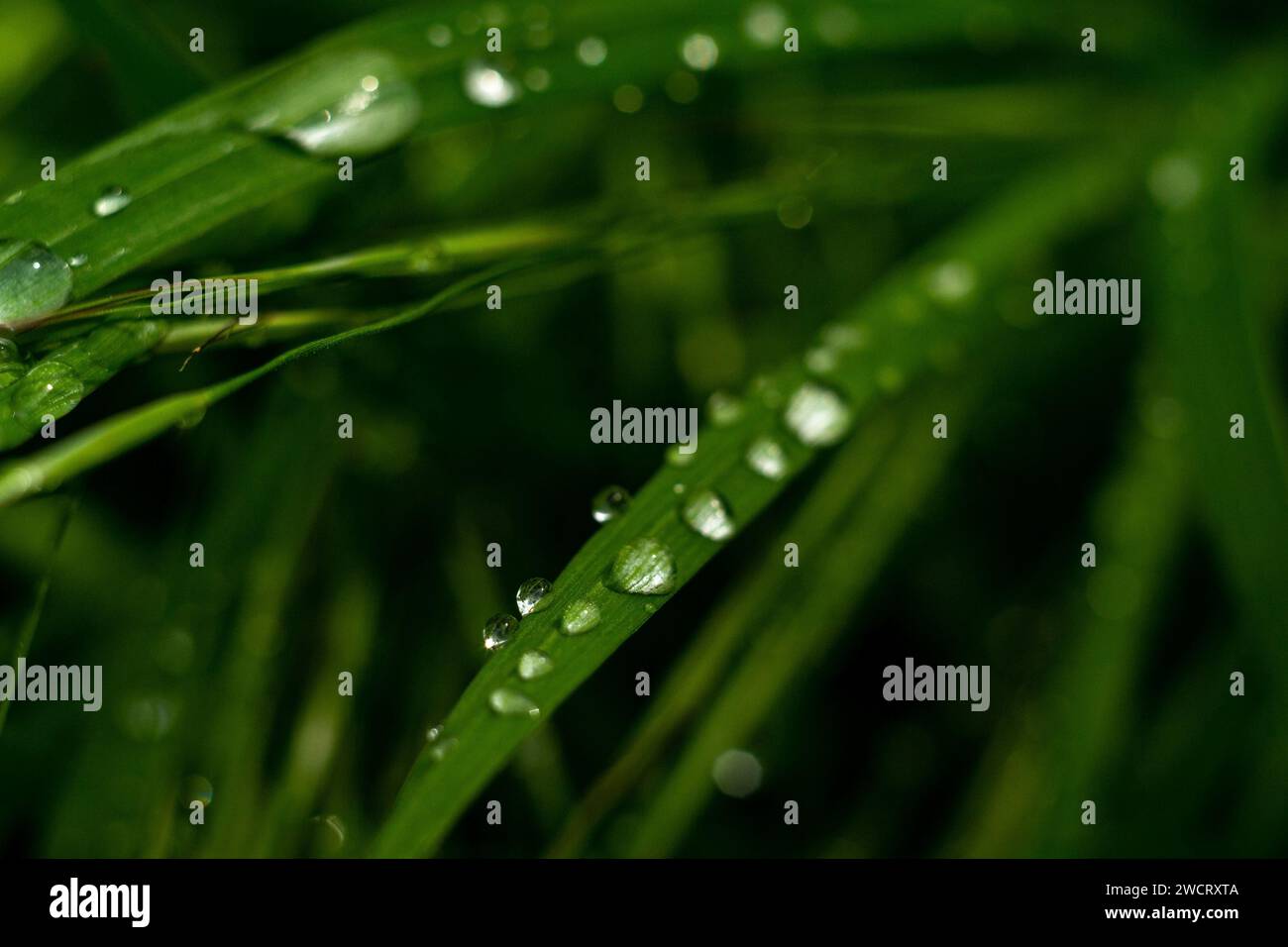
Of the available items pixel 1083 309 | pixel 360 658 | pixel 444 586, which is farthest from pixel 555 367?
pixel 1083 309

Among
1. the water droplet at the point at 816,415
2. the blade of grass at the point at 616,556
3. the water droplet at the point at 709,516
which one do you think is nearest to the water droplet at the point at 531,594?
the blade of grass at the point at 616,556

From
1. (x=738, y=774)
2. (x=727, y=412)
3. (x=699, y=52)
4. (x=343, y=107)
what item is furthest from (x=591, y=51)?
(x=738, y=774)

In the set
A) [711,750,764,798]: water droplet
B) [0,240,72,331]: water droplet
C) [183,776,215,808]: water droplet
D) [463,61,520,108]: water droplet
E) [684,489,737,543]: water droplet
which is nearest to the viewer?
[0,240,72,331]: water droplet

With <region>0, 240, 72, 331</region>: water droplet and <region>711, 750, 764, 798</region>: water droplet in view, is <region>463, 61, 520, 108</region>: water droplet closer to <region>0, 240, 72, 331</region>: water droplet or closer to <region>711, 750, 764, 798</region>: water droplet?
<region>0, 240, 72, 331</region>: water droplet

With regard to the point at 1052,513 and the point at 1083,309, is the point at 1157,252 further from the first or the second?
the point at 1052,513

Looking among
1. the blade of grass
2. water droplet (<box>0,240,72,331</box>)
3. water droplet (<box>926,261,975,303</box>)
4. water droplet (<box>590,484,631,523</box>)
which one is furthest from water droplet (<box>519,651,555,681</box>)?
water droplet (<box>926,261,975,303</box>)
